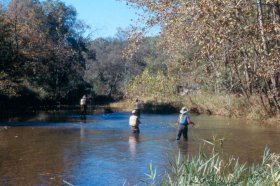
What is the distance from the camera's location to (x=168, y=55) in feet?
167

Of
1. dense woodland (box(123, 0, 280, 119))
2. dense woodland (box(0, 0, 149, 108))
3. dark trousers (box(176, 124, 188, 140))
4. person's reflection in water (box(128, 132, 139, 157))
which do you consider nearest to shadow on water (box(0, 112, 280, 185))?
person's reflection in water (box(128, 132, 139, 157))

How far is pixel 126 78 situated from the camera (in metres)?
71.1

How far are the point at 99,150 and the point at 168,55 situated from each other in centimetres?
3485

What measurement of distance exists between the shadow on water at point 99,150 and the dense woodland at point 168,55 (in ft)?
12.1

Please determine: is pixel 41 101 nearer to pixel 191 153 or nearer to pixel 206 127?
pixel 206 127

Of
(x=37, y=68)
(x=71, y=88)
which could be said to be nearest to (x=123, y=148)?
(x=37, y=68)

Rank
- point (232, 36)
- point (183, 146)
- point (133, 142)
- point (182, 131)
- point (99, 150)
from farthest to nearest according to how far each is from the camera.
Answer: point (232, 36), point (182, 131), point (133, 142), point (183, 146), point (99, 150)

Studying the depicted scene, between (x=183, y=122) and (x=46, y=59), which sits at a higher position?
A: (x=46, y=59)

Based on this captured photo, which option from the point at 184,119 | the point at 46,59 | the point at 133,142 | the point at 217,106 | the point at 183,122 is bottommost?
the point at 133,142

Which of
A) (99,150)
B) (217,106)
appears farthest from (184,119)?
(217,106)

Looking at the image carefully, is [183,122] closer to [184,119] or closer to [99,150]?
[184,119]

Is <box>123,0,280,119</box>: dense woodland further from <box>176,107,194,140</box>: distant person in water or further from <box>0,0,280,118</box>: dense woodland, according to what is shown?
<box>176,107,194,140</box>: distant person in water

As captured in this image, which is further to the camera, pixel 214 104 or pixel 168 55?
pixel 168 55

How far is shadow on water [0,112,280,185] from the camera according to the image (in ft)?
40.2
